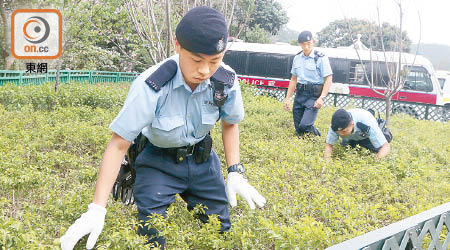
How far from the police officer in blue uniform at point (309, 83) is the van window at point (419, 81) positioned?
9135 mm

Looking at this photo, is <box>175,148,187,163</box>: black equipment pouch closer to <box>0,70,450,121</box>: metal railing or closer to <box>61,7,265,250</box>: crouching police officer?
<box>61,7,265,250</box>: crouching police officer

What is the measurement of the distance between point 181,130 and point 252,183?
5.16 ft

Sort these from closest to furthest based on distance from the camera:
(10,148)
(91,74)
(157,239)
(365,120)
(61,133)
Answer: (157,239)
(10,148)
(365,120)
(61,133)
(91,74)

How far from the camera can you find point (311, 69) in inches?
264

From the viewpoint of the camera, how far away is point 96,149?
17.6 ft

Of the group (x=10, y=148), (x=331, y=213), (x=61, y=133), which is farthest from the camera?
(x=61, y=133)

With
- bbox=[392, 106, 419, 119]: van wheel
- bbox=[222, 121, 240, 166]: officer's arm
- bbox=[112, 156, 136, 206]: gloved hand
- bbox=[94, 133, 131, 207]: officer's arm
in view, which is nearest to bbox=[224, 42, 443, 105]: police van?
bbox=[392, 106, 419, 119]: van wheel

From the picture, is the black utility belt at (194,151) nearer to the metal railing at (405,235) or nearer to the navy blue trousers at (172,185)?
the navy blue trousers at (172,185)

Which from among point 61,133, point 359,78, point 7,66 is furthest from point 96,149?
point 359,78

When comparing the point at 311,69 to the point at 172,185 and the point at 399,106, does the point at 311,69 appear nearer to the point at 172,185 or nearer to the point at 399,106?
the point at 172,185

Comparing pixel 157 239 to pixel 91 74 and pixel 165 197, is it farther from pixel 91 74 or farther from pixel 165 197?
pixel 91 74

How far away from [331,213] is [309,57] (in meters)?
3.94

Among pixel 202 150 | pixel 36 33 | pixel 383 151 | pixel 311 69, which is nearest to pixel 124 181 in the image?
pixel 202 150

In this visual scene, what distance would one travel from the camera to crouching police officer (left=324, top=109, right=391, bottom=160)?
5.01 meters
